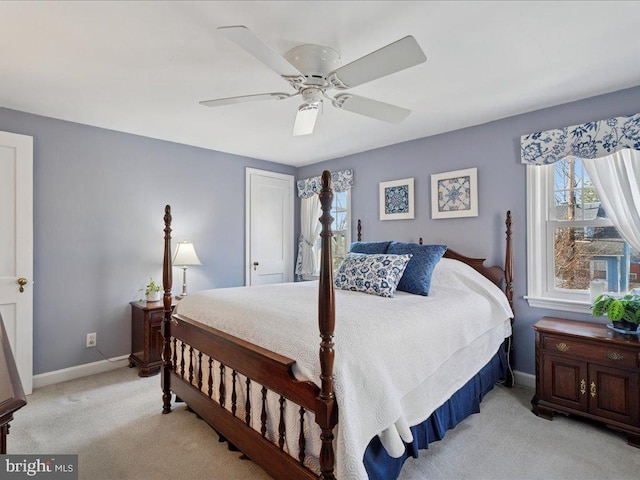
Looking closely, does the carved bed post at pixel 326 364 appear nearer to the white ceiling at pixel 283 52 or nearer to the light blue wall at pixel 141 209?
the white ceiling at pixel 283 52

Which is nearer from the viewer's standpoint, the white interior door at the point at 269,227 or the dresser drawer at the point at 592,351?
the dresser drawer at the point at 592,351

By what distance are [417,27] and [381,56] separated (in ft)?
1.35

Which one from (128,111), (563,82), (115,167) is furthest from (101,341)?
(563,82)

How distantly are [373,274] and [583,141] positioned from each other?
6.21ft

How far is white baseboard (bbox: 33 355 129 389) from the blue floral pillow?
7.87ft

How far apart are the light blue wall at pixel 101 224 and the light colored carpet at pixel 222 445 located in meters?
0.72

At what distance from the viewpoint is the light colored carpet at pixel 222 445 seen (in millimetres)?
1859

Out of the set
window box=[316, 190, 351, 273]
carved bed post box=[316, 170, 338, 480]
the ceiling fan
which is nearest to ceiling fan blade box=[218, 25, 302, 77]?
the ceiling fan

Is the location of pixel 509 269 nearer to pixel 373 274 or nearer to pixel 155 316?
pixel 373 274

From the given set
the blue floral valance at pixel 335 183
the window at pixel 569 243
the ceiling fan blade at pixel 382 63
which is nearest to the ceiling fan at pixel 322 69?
the ceiling fan blade at pixel 382 63

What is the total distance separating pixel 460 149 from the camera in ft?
11.1

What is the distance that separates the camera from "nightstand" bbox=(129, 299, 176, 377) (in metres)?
3.21

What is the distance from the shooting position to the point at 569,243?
2857 mm

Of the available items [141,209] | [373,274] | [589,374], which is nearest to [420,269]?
[373,274]
